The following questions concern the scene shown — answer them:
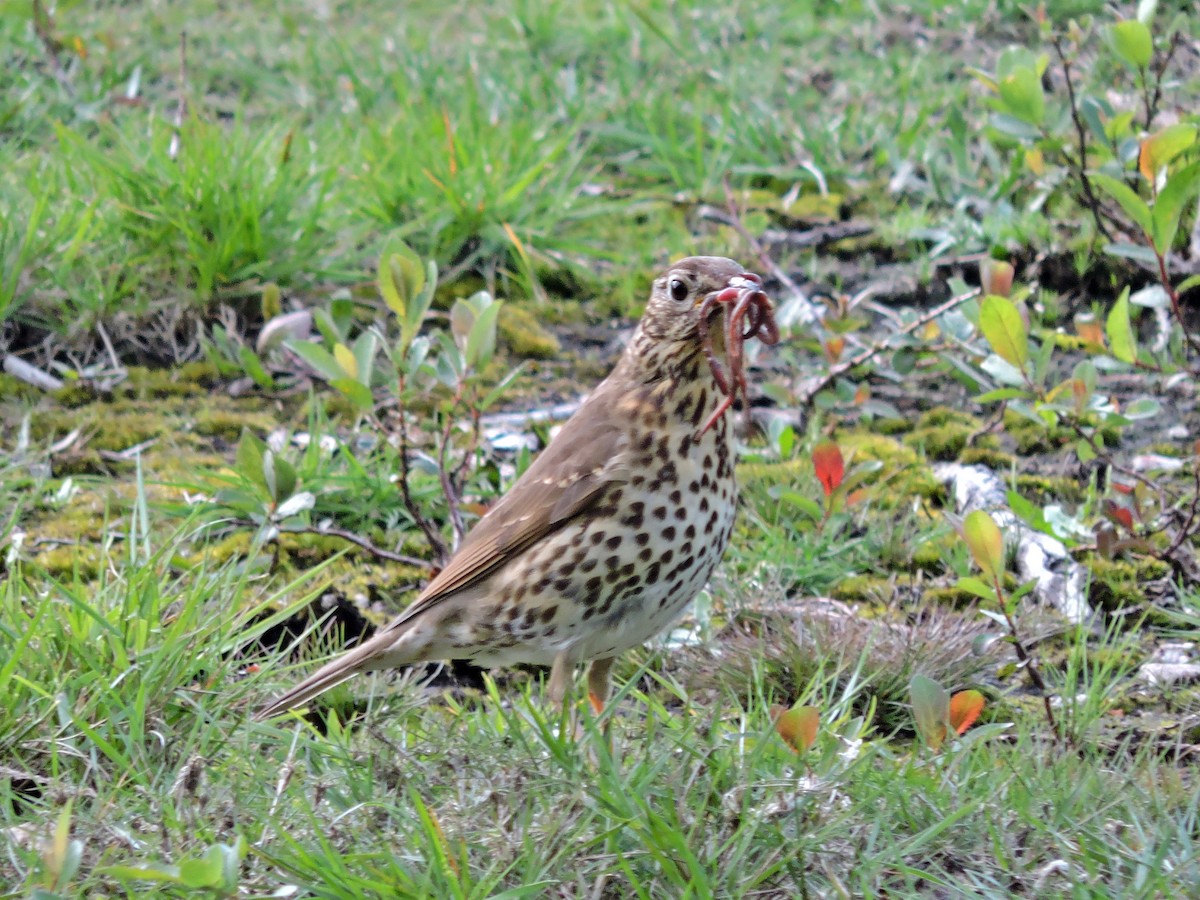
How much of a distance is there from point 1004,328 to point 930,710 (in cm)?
111

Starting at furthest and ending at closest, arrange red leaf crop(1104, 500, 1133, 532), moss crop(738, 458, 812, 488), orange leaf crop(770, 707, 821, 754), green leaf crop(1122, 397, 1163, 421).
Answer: moss crop(738, 458, 812, 488) < green leaf crop(1122, 397, 1163, 421) < red leaf crop(1104, 500, 1133, 532) < orange leaf crop(770, 707, 821, 754)

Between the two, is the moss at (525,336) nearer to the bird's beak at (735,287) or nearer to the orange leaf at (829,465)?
the orange leaf at (829,465)

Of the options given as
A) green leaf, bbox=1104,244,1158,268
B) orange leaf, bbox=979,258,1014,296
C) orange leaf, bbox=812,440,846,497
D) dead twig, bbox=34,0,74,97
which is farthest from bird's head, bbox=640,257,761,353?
dead twig, bbox=34,0,74,97

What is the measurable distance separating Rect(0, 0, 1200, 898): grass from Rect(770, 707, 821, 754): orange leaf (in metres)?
0.06

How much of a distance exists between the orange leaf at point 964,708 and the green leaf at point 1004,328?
1016 mm

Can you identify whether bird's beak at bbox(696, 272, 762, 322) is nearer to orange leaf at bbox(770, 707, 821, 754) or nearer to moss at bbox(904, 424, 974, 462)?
orange leaf at bbox(770, 707, 821, 754)

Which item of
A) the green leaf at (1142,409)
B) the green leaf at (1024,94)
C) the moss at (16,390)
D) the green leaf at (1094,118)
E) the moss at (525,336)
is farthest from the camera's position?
the moss at (525,336)

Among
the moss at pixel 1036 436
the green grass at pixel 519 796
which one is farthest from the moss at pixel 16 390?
the moss at pixel 1036 436

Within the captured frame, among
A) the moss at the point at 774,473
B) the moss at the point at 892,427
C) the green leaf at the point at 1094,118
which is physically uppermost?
the green leaf at the point at 1094,118

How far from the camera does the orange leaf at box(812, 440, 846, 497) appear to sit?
3.71 meters

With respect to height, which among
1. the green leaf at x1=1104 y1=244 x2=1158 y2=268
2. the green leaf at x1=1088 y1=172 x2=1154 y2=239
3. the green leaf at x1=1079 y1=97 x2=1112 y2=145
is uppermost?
the green leaf at x1=1079 y1=97 x2=1112 y2=145

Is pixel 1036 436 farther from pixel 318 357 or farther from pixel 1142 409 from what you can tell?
pixel 318 357

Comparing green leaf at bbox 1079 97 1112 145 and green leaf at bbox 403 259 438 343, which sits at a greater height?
green leaf at bbox 1079 97 1112 145

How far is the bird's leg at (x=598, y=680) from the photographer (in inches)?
130
